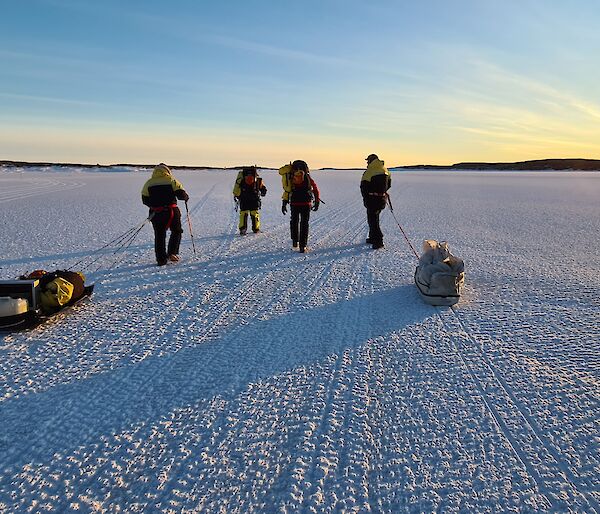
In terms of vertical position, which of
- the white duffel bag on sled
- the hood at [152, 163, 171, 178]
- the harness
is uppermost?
the hood at [152, 163, 171, 178]

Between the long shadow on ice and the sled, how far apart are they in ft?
3.94

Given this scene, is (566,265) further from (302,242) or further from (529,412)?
(529,412)

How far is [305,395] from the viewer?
2965 millimetres

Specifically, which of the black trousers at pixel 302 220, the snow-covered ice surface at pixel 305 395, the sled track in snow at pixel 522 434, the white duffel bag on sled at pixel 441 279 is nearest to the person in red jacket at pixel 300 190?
the black trousers at pixel 302 220

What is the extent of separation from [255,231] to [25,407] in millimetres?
6855

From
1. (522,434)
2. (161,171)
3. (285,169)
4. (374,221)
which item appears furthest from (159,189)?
(522,434)

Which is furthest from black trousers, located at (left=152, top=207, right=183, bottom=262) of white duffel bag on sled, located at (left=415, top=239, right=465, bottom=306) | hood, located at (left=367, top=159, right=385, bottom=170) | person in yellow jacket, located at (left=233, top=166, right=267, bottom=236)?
white duffel bag on sled, located at (left=415, top=239, right=465, bottom=306)

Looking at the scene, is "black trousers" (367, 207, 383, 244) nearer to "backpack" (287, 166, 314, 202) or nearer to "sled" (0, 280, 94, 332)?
"backpack" (287, 166, 314, 202)

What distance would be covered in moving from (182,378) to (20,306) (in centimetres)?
183

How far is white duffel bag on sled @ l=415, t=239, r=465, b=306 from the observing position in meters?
4.68

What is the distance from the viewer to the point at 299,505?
6.72 ft

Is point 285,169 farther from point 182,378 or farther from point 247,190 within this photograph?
point 182,378

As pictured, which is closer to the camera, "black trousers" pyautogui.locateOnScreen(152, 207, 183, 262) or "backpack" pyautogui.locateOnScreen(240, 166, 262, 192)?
"black trousers" pyautogui.locateOnScreen(152, 207, 183, 262)

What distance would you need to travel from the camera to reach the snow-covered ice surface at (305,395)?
7.03 ft
